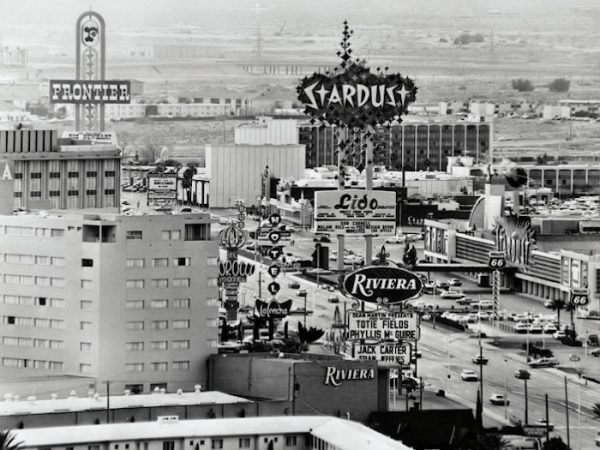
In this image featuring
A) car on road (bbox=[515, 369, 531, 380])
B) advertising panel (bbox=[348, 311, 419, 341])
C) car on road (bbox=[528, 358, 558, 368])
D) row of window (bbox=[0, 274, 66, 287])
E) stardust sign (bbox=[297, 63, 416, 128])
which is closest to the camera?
advertising panel (bbox=[348, 311, 419, 341])

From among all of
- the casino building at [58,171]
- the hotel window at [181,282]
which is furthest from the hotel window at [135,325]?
the casino building at [58,171]

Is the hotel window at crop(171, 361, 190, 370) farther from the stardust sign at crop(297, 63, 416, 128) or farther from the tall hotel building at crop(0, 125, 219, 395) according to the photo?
the stardust sign at crop(297, 63, 416, 128)

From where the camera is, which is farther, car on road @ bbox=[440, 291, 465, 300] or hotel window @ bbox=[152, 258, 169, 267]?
car on road @ bbox=[440, 291, 465, 300]

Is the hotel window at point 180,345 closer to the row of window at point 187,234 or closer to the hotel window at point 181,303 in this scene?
the hotel window at point 181,303

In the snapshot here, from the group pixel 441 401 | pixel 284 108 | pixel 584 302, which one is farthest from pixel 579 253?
pixel 284 108

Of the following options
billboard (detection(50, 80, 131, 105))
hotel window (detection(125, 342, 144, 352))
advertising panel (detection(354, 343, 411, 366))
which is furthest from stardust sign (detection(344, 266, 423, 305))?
billboard (detection(50, 80, 131, 105))

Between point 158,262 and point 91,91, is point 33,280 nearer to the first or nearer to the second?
point 158,262
